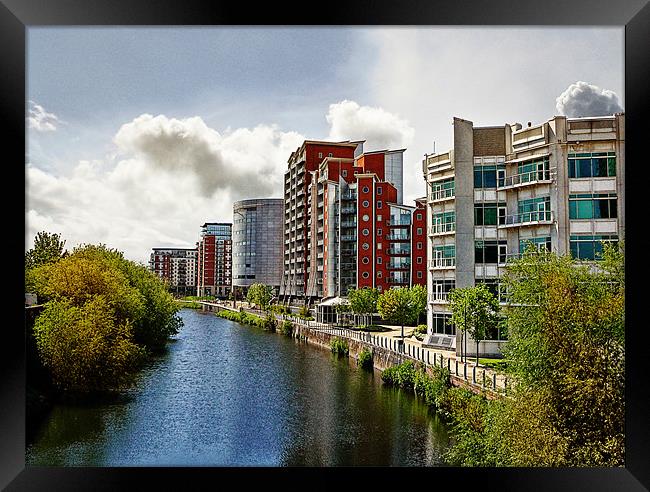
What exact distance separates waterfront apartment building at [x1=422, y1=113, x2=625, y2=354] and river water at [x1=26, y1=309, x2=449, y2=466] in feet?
8.83

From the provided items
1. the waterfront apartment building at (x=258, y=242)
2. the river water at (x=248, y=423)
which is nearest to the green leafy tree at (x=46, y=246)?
the river water at (x=248, y=423)

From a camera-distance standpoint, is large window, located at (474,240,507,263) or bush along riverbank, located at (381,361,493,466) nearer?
bush along riverbank, located at (381,361,493,466)

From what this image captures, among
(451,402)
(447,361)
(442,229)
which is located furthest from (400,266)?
(451,402)

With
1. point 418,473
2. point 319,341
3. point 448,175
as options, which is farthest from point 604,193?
point 319,341

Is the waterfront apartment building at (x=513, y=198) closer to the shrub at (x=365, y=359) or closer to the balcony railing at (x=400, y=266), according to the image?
the shrub at (x=365, y=359)

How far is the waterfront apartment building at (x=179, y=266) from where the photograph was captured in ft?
177

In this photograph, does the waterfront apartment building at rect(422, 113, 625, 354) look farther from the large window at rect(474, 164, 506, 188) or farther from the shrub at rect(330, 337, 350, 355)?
the shrub at rect(330, 337, 350, 355)

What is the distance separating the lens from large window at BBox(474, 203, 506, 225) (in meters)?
11.9

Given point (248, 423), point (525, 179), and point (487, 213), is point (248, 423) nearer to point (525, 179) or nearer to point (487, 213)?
point (487, 213)

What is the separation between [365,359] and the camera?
49.8ft

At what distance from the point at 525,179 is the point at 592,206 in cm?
135

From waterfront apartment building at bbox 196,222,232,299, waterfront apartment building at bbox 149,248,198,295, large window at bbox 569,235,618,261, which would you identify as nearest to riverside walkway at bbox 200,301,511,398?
large window at bbox 569,235,618,261

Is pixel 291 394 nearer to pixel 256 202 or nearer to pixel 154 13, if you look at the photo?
pixel 154 13
